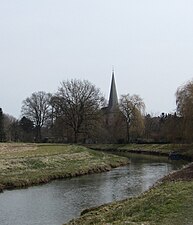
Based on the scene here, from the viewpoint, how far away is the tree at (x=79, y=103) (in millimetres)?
78812

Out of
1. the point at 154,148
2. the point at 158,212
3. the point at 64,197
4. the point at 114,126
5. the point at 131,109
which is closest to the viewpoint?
the point at 158,212

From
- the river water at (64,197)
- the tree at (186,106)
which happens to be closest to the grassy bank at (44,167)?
the river water at (64,197)

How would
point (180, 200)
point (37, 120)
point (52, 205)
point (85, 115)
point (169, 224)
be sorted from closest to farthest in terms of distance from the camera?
point (169, 224), point (180, 200), point (52, 205), point (85, 115), point (37, 120)

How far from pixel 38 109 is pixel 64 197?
229 ft

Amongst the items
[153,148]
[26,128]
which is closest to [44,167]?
[153,148]

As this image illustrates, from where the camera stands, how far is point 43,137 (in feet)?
334

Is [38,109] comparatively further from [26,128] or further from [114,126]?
[114,126]

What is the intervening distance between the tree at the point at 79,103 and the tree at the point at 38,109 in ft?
47.1

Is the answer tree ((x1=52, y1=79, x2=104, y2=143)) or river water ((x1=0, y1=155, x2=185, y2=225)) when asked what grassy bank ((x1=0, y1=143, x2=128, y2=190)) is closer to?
river water ((x1=0, y1=155, x2=185, y2=225))

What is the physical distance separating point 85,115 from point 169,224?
67457mm

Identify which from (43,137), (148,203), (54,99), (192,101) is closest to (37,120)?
(43,137)

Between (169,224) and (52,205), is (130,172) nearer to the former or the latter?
(52,205)

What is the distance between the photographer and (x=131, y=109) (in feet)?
280

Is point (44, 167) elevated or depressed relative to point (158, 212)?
elevated
